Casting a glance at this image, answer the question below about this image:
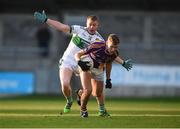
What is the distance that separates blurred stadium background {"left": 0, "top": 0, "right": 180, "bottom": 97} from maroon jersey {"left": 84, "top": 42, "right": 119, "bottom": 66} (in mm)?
16873

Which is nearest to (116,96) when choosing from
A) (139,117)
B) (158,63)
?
(158,63)

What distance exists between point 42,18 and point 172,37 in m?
25.7

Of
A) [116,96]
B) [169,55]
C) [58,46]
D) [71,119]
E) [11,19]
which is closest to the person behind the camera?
[71,119]

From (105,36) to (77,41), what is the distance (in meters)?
22.5

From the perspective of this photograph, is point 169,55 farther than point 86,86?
Yes

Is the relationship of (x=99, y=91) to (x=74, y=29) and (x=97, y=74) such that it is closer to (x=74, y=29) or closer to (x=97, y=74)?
(x=97, y=74)

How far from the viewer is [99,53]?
1554 centimetres

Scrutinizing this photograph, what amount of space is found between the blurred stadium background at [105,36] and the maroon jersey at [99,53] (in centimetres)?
1687

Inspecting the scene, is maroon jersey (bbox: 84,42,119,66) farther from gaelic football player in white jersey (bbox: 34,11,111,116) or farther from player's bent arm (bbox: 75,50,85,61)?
gaelic football player in white jersey (bbox: 34,11,111,116)

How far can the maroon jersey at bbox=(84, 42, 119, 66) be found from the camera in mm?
15516

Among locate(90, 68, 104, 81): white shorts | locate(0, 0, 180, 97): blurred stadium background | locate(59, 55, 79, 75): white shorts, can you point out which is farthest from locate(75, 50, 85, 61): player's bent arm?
locate(0, 0, 180, 97): blurred stadium background

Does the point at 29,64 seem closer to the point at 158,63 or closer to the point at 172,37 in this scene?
the point at 158,63

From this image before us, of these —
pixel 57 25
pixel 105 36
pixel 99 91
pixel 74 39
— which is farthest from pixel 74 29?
pixel 105 36

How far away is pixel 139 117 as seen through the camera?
1547cm
